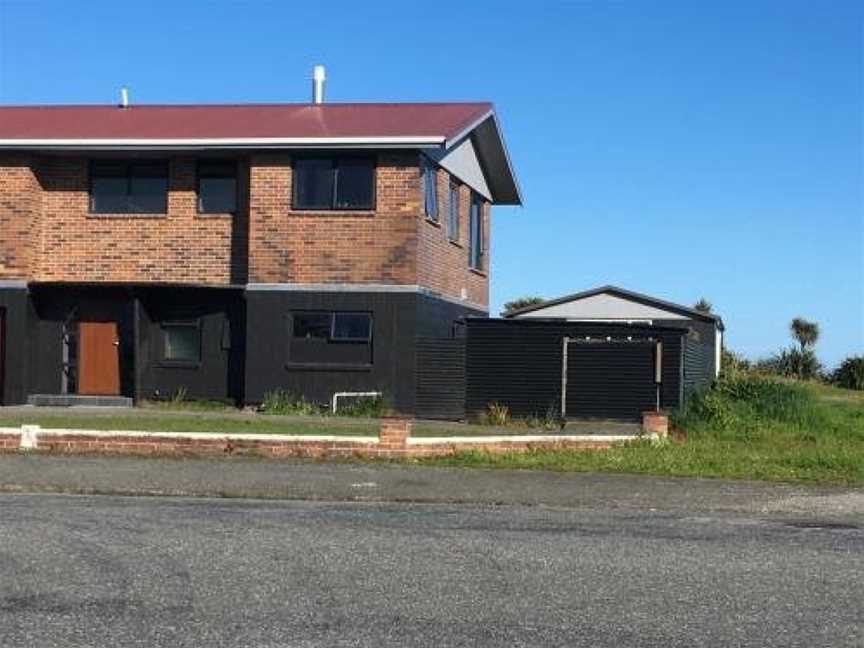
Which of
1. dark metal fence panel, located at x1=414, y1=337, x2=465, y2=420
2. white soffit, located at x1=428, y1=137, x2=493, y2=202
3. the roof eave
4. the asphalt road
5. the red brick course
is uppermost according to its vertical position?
white soffit, located at x1=428, y1=137, x2=493, y2=202

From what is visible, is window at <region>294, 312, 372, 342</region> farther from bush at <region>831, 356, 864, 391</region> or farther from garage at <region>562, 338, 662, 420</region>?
bush at <region>831, 356, 864, 391</region>

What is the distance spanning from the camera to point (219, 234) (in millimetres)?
22438

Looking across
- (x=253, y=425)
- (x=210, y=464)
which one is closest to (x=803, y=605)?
(x=210, y=464)

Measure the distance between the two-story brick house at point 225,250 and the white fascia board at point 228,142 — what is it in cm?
4

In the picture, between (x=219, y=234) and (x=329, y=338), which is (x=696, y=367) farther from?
(x=219, y=234)

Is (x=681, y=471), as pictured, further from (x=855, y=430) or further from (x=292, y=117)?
(x=292, y=117)

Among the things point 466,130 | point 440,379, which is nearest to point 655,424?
point 440,379

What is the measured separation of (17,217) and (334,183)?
6.18 meters

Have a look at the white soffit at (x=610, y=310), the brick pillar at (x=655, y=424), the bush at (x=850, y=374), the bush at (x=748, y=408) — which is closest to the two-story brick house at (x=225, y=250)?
the bush at (x=748, y=408)

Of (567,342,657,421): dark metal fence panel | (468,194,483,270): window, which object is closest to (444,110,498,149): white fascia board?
(468,194,483,270): window

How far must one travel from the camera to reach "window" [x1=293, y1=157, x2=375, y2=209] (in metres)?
21.6

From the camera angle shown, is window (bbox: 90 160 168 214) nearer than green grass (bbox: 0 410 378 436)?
No

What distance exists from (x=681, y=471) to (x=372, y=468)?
3768 mm

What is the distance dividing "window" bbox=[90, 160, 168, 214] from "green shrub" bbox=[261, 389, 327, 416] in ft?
14.1
